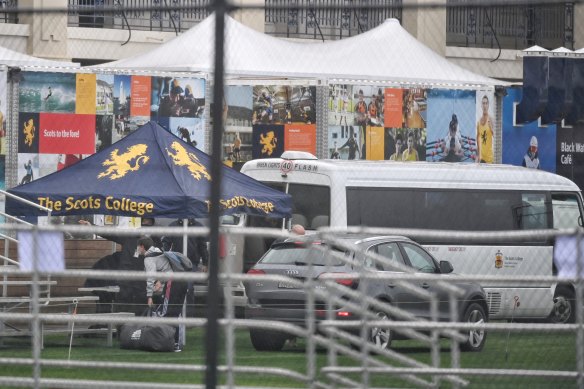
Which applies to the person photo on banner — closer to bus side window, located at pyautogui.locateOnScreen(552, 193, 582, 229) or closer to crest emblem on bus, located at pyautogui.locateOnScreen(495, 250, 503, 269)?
crest emblem on bus, located at pyautogui.locateOnScreen(495, 250, 503, 269)

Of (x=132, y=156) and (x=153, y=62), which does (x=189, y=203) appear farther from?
(x=153, y=62)

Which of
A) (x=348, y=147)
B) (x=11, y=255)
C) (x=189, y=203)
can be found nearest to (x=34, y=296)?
(x=189, y=203)

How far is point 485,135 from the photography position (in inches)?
765

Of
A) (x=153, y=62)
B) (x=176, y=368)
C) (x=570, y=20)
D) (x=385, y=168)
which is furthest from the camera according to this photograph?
(x=153, y=62)

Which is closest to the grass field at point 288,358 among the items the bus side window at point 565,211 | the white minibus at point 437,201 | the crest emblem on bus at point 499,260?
the white minibus at point 437,201

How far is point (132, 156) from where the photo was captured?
15.3 m

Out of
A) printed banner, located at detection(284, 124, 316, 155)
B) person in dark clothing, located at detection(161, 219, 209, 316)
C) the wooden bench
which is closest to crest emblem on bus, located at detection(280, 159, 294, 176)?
printed banner, located at detection(284, 124, 316, 155)

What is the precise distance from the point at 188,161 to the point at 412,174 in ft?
13.3

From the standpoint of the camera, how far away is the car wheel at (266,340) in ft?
33.8

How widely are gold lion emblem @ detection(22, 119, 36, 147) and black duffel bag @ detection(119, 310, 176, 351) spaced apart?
5.51m

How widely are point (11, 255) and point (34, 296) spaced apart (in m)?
7.90

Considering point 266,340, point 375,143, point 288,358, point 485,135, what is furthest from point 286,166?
point 266,340

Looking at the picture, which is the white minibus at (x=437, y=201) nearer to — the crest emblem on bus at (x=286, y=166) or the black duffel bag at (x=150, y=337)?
the crest emblem on bus at (x=286, y=166)

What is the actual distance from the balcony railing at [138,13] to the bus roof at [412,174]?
2.54 meters
